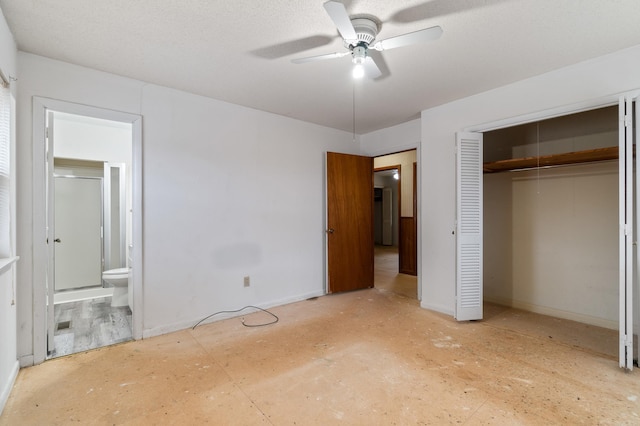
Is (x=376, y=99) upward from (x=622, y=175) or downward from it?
upward

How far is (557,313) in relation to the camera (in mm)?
3305

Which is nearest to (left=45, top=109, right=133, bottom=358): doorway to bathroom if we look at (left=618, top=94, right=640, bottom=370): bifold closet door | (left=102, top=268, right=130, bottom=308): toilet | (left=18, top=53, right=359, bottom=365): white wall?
(left=102, top=268, right=130, bottom=308): toilet

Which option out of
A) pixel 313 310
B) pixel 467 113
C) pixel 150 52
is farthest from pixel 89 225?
pixel 467 113

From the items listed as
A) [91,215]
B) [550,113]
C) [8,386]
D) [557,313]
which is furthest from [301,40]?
[91,215]

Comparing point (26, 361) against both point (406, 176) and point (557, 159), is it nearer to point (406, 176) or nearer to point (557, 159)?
point (557, 159)

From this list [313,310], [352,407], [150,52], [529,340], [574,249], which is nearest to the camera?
[352,407]

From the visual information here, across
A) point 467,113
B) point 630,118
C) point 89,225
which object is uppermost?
point 467,113

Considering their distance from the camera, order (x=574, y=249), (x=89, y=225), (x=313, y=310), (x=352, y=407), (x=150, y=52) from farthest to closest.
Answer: (x=89, y=225)
(x=313, y=310)
(x=574, y=249)
(x=150, y=52)
(x=352, y=407)

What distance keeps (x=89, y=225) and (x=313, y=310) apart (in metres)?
3.39

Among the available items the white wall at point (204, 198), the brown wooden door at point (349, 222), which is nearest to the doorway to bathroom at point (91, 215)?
the white wall at point (204, 198)

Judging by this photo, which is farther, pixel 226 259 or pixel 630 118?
pixel 226 259

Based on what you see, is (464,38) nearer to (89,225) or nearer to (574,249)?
(574,249)

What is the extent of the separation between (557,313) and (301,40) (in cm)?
378

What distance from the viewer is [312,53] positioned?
93.0 inches
